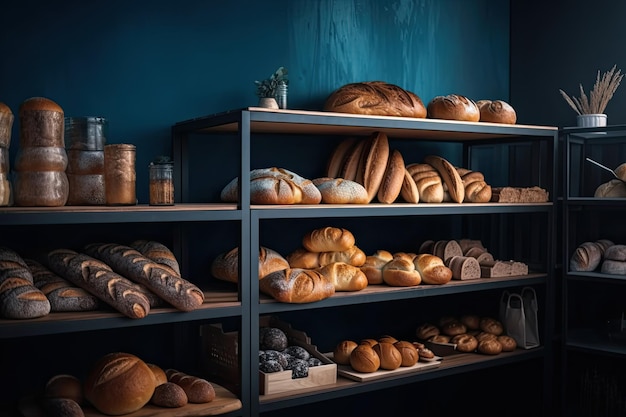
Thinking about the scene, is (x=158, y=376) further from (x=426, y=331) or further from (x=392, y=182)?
(x=426, y=331)

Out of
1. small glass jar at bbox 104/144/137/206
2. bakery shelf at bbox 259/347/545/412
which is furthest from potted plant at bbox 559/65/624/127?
small glass jar at bbox 104/144/137/206

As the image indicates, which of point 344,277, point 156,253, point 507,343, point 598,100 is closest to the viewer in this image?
point 156,253

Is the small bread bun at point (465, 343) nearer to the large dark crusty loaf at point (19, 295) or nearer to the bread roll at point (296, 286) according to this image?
the bread roll at point (296, 286)

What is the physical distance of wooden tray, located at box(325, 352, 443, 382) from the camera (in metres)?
3.24

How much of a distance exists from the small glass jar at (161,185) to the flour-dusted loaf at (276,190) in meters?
0.30

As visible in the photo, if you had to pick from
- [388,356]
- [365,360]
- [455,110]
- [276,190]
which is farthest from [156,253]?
[455,110]

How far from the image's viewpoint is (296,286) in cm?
299

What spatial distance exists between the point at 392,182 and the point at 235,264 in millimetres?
868

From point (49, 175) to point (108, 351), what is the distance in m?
0.99

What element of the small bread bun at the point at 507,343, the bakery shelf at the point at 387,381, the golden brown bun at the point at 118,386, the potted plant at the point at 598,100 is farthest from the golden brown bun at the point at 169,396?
the potted plant at the point at 598,100

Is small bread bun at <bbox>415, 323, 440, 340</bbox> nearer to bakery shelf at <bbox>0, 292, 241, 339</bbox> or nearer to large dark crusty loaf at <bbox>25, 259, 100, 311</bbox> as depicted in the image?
bakery shelf at <bbox>0, 292, 241, 339</bbox>

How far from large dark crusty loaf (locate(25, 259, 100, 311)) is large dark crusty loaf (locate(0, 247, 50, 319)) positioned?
2.7 inches

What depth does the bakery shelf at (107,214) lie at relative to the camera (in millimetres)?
2418

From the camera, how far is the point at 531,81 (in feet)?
14.7
